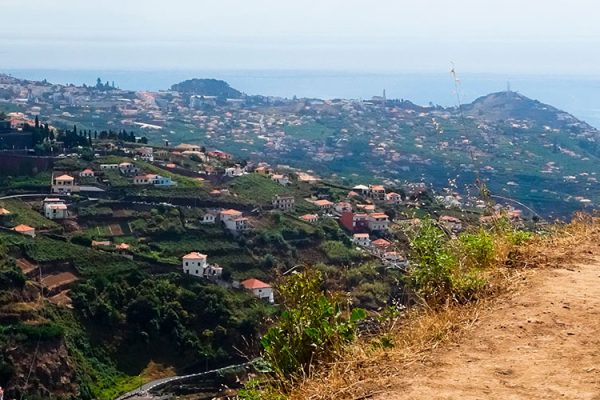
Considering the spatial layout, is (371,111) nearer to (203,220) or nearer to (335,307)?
(203,220)

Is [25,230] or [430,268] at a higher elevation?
[430,268]

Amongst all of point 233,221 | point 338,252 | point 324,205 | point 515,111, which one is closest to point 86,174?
point 233,221

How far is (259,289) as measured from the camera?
102 feet

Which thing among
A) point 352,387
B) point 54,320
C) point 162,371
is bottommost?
point 162,371

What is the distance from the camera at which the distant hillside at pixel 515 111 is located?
12356cm

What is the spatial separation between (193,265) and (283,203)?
12.2 metres

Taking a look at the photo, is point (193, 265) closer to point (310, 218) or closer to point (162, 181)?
point (310, 218)

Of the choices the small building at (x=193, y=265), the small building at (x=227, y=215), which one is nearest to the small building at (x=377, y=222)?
the small building at (x=227, y=215)

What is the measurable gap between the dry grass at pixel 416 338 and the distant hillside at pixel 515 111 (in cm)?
12001

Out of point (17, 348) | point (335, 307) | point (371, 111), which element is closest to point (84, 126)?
point (371, 111)

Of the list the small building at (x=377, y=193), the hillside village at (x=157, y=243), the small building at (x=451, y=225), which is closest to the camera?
the small building at (x=451, y=225)

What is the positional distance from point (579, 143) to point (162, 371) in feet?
279

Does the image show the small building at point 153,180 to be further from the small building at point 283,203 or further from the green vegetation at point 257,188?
the small building at point 283,203

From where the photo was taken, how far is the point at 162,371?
25.7m
